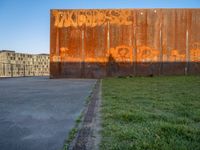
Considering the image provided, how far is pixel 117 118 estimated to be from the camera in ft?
10.9

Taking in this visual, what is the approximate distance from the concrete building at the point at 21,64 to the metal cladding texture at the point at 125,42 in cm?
708

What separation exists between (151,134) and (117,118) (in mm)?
856

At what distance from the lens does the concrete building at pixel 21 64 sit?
2289cm

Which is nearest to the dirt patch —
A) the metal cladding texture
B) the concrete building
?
the metal cladding texture

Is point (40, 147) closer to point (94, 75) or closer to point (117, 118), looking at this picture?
point (117, 118)

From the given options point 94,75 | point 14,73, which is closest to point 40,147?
point 94,75

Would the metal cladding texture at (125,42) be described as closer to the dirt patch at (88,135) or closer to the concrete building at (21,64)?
the concrete building at (21,64)

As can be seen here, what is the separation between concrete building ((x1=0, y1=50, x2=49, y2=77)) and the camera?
75.1ft

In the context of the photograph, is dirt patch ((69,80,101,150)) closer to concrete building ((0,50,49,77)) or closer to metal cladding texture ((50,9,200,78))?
metal cladding texture ((50,9,200,78))

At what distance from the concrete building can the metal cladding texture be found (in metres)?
7.08

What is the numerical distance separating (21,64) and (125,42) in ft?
41.1

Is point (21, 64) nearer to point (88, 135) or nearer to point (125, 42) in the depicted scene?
point (125, 42)

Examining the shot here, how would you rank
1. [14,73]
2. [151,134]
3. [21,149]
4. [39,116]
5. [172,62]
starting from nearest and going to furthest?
[21,149]
[151,134]
[39,116]
[172,62]
[14,73]

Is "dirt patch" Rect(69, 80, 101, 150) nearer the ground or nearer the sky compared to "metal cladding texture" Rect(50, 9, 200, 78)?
nearer the ground
